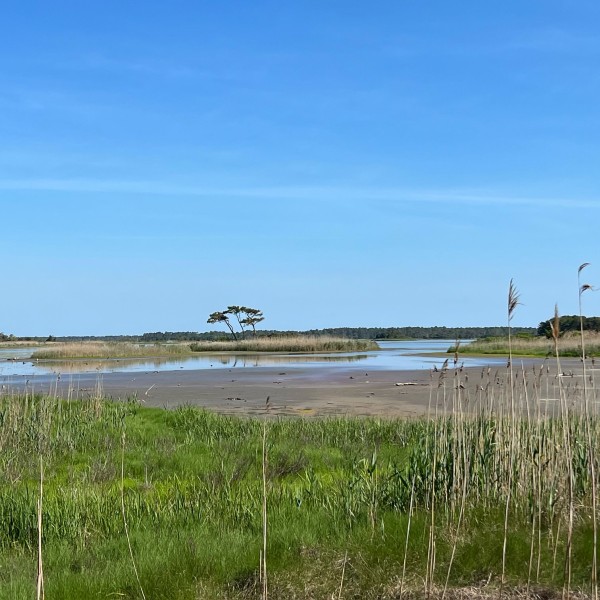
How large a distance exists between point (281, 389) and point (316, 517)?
642 inches

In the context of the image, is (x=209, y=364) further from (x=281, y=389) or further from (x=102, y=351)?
(x=281, y=389)

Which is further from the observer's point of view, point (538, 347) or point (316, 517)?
point (538, 347)

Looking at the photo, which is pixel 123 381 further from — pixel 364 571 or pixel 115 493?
pixel 364 571

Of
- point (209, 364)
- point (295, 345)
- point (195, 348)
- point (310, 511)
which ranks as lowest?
point (209, 364)

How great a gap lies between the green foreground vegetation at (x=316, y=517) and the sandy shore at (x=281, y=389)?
218 inches

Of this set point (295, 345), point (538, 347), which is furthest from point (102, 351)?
point (538, 347)

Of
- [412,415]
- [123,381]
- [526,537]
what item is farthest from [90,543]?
[123,381]

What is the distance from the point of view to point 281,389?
22375 mm

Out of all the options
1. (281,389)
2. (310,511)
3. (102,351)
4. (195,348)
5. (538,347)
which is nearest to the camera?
(310,511)

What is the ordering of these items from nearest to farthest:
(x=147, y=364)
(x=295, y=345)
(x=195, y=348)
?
(x=147, y=364), (x=295, y=345), (x=195, y=348)

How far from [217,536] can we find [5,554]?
1.71 metres

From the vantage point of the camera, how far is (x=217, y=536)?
5812mm

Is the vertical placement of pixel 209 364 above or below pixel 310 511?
below

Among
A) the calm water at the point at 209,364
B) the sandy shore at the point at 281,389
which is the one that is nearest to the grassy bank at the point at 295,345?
the calm water at the point at 209,364
